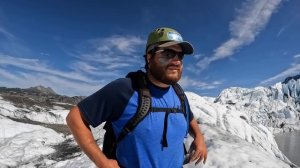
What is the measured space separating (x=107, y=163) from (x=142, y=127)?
60 centimetres

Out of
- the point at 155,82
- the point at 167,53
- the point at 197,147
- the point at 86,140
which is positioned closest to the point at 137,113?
the point at 155,82

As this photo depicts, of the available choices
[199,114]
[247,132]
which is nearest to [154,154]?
[199,114]

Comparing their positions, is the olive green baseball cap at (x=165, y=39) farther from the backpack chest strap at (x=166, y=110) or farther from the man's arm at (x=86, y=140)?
the man's arm at (x=86, y=140)

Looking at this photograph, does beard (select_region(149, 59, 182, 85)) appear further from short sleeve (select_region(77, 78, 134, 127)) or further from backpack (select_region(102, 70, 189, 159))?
short sleeve (select_region(77, 78, 134, 127))

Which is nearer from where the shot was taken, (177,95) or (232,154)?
(177,95)

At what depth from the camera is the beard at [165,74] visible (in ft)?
14.1

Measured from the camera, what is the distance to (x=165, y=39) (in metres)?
4.34

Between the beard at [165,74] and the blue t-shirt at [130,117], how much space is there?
145 millimetres

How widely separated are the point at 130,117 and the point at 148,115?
0.22 metres

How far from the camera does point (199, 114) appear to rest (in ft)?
44.9

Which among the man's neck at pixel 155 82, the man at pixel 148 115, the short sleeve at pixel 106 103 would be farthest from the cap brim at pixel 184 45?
the short sleeve at pixel 106 103

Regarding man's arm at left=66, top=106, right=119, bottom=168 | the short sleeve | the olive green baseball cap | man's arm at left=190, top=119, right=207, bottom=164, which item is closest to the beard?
the olive green baseball cap

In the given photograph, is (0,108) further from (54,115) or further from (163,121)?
(163,121)

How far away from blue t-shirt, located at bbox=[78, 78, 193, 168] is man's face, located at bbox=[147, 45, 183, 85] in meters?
0.17
